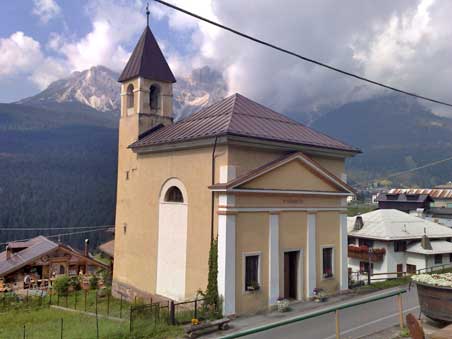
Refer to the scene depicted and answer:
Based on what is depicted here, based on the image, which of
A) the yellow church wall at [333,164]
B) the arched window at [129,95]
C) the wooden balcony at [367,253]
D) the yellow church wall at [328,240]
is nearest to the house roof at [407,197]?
the wooden balcony at [367,253]

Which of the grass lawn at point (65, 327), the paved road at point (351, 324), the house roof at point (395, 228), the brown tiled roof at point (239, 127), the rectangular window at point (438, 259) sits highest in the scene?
the brown tiled roof at point (239, 127)

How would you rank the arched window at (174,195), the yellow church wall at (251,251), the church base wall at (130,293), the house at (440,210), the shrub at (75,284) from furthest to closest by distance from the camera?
the house at (440,210)
the shrub at (75,284)
the church base wall at (130,293)
the arched window at (174,195)
the yellow church wall at (251,251)

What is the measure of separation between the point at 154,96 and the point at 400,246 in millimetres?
24920

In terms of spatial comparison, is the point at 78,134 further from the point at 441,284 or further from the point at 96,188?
the point at 441,284

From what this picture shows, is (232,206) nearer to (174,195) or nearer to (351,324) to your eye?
(174,195)

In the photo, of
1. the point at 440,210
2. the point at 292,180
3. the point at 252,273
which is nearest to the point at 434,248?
the point at 292,180

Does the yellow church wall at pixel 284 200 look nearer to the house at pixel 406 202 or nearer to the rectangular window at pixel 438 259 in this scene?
the rectangular window at pixel 438 259

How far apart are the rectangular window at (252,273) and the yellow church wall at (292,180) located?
114 inches

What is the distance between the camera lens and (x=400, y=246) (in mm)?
36938

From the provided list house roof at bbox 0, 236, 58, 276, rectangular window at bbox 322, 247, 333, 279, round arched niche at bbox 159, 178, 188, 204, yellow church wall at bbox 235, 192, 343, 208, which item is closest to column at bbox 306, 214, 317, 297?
yellow church wall at bbox 235, 192, 343, 208

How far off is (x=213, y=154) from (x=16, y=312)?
15.0 m

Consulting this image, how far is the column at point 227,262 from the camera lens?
1628cm

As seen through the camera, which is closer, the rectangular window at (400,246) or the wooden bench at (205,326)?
the wooden bench at (205,326)

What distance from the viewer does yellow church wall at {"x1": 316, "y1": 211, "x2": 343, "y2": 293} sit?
19.9m
